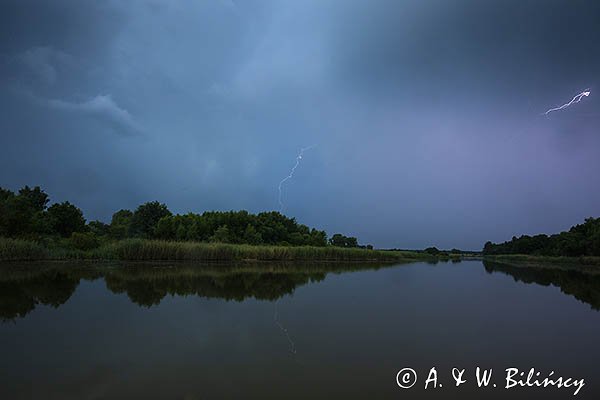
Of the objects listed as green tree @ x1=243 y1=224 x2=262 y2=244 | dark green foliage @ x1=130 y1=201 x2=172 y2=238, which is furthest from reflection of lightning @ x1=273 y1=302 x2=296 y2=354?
dark green foliage @ x1=130 y1=201 x2=172 y2=238

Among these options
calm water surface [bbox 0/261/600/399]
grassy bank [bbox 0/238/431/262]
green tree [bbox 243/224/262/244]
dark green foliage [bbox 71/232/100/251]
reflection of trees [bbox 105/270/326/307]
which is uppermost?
green tree [bbox 243/224/262/244]

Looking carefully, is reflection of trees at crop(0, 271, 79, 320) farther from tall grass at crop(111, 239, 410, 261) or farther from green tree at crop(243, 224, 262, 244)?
green tree at crop(243, 224, 262, 244)

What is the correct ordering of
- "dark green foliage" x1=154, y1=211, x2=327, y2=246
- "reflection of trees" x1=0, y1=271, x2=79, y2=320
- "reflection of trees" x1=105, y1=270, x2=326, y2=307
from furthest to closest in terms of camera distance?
"dark green foliage" x1=154, y1=211, x2=327, y2=246
"reflection of trees" x1=105, y1=270, x2=326, y2=307
"reflection of trees" x1=0, y1=271, x2=79, y2=320

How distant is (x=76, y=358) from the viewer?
4.49m

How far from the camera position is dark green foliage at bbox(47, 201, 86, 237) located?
36.0 meters

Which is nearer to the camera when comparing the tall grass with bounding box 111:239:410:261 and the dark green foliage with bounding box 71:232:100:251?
the tall grass with bounding box 111:239:410:261

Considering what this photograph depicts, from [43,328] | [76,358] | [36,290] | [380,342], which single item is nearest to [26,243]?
[36,290]

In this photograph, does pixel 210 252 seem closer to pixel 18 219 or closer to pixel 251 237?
pixel 18 219

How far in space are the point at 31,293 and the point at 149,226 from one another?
119 feet

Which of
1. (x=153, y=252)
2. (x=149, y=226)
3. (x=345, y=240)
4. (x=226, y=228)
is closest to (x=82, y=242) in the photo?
(x=153, y=252)

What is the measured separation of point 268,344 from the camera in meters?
5.29

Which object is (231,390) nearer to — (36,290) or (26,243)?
(36,290)

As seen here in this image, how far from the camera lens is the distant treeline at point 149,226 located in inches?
1036

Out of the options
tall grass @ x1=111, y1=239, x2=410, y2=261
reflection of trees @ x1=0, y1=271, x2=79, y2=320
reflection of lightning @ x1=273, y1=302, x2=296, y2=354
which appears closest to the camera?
reflection of lightning @ x1=273, y1=302, x2=296, y2=354
